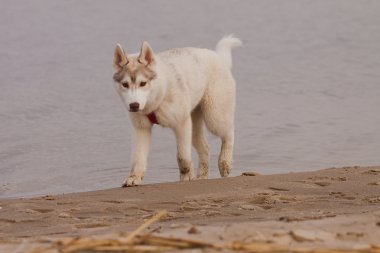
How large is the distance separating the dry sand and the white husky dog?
496mm

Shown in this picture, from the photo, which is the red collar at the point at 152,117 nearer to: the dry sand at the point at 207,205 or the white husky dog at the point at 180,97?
the white husky dog at the point at 180,97

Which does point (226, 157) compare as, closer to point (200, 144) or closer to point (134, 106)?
point (200, 144)

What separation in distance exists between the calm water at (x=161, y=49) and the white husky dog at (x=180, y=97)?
3.52ft

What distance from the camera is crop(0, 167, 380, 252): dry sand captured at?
17.0ft

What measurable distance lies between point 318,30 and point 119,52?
1417 cm

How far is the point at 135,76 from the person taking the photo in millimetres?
7664

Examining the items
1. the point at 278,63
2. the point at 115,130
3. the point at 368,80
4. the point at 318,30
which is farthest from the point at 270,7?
the point at 115,130

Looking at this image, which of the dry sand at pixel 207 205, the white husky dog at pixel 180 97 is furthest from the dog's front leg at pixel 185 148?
the dry sand at pixel 207 205

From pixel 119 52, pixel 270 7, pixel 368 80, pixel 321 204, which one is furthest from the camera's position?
pixel 270 7

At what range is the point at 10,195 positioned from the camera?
9344 millimetres

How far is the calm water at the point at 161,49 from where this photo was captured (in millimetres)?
11000

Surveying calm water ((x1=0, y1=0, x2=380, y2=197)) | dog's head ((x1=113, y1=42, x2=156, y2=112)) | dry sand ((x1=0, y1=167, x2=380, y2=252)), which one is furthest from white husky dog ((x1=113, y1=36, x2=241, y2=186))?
calm water ((x1=0, y1=0, x2=380, y2=197))

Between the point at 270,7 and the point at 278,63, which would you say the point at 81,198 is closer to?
the point at 278,63

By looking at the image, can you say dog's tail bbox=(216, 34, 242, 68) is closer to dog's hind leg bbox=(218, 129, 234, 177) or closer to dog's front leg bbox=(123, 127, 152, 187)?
dog's hind leg bbox=(218, 129, 234, 177)
